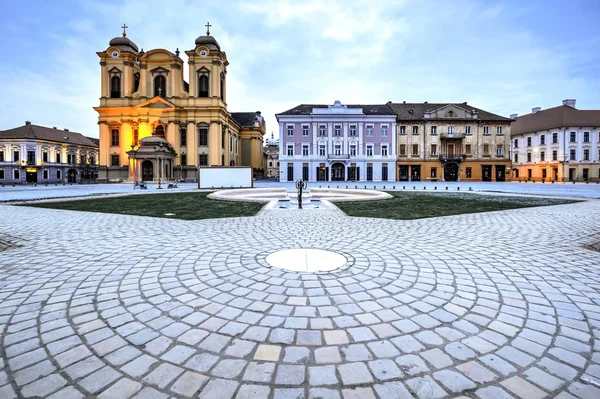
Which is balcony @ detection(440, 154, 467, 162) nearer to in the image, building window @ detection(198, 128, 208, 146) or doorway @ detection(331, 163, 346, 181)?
doorway @ detection(331, 163, 346, 181)

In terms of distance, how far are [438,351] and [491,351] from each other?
45 centimetres

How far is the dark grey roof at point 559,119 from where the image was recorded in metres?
58.3

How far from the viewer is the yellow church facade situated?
52.0 m

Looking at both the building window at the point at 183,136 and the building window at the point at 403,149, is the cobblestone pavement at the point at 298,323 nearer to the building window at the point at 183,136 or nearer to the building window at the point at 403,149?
the building window at the point at 183,136

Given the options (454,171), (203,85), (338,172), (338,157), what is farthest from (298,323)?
(454,171)

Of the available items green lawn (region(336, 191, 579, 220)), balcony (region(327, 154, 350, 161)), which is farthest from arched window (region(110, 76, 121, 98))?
green lawn (region(336, 191, 579, 220))

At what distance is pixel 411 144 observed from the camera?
188 feet

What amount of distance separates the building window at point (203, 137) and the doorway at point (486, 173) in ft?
171

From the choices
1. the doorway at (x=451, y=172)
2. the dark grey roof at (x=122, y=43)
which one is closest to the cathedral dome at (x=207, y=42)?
the dark grey roof at (x=122, y=43)

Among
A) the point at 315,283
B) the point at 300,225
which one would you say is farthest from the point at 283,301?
the point at 300,225

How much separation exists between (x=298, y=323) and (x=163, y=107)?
185 feet

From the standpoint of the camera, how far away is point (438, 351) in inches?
101

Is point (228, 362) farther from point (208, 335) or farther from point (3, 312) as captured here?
point (3, 312)

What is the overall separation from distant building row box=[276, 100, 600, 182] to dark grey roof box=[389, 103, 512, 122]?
18 centimetres
